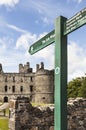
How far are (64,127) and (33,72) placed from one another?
94.4 meters

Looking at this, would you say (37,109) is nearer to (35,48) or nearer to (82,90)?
(35,48)

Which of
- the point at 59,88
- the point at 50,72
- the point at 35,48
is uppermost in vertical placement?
the point at 50,72

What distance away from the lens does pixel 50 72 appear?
317 feet

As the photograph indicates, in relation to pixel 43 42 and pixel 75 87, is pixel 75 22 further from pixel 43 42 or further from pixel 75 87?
pixel 75 87

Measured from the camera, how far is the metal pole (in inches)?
299

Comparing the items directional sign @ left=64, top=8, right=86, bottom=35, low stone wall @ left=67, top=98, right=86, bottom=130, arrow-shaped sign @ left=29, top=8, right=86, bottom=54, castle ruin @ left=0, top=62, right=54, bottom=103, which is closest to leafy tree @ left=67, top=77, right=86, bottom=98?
castle ruin @ left=0, top=62, right=54, bottom=103

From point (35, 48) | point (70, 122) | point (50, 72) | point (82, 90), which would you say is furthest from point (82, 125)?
point (50, 72)

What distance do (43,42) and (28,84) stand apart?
9372 centimetres

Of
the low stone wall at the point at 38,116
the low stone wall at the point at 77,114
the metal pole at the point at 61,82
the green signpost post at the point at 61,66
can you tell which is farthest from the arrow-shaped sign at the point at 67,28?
the low stone wall at the point at 77,114

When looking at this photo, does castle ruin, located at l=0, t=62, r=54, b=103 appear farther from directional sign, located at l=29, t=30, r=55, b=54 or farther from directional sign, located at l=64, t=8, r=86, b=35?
directional sign, located at l=64, t=8, r=86, b=35

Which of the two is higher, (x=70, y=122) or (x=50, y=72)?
(x=50, y=72)

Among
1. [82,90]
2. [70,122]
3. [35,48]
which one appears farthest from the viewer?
[82,90]

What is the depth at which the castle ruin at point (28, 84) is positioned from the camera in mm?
96938

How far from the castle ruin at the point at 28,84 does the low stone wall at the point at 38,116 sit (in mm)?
82961
